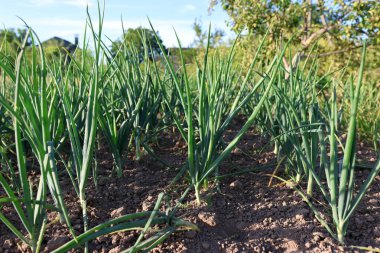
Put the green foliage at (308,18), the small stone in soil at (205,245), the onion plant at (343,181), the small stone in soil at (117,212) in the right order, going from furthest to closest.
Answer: the green foliage at (308,18)
the small stone in soil at (117,212)
the small stone in soil at (205,245)
the onion plant at (343,181)

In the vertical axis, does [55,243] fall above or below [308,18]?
below

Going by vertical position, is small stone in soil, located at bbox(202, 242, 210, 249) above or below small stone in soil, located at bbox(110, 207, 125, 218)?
below

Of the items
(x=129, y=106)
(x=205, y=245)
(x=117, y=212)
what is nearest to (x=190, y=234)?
(x=205, y=245)

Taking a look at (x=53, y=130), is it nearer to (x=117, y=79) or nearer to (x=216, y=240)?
(x=117, y=79)

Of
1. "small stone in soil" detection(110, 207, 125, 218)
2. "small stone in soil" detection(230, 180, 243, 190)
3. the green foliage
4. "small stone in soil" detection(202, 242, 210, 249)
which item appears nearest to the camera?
"small stone in soil" detection(202, 242, 210, 249)

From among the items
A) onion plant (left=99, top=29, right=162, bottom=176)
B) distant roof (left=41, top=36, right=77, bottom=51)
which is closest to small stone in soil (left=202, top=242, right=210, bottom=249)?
onion plant (left=99, top=29, right=162, bottom=176)

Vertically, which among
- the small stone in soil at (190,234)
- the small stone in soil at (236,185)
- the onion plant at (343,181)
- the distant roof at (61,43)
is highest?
the distant roof at (61,43)

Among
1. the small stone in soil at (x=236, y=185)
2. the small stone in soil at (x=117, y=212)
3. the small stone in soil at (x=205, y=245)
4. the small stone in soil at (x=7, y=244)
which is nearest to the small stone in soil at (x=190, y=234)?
the small stone in soil at (x=205, y=245)

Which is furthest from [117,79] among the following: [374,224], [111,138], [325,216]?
[374,224]

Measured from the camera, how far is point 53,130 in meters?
1.36

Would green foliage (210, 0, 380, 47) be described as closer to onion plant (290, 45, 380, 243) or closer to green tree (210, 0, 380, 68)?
green tree (210, 0, 380, 68)

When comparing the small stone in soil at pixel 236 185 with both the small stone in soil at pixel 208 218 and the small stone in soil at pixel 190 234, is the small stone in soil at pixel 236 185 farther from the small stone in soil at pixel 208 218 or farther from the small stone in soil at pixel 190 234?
the small stone in soil at pixel 190 234

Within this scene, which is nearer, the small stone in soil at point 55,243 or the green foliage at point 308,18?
the small stone in soil at point 55,243

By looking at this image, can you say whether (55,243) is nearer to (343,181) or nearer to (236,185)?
(236,185)
